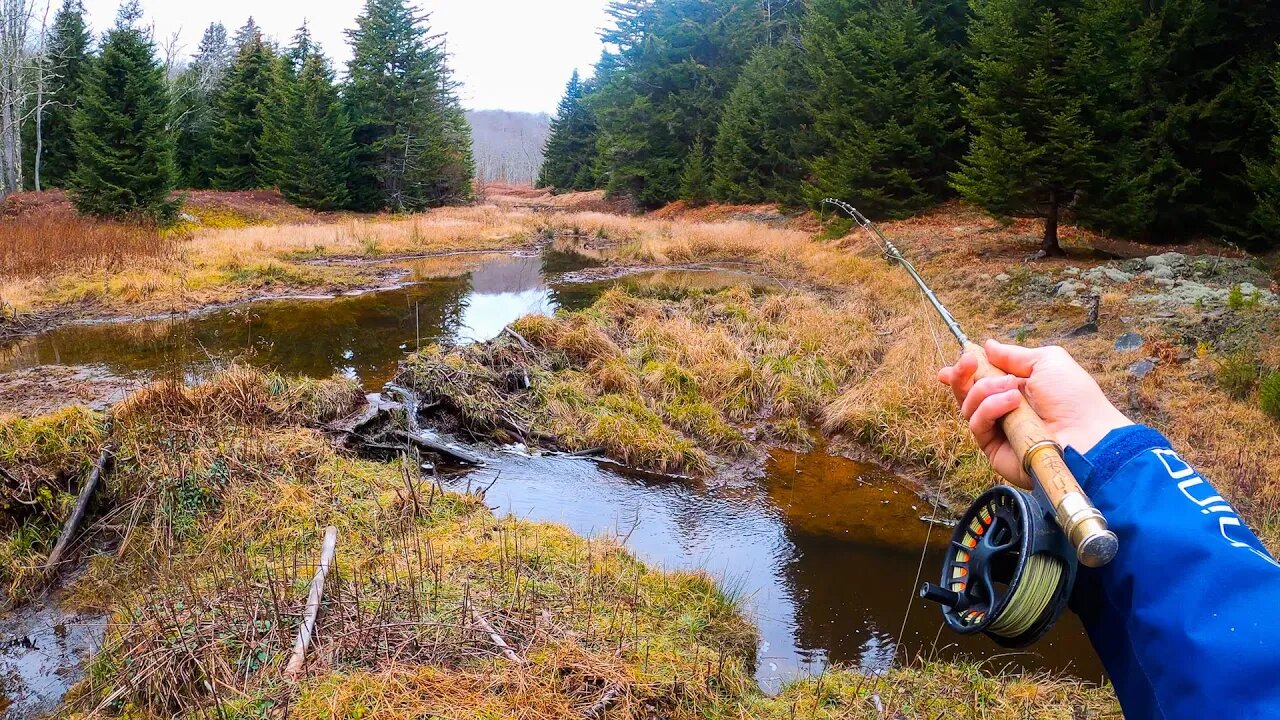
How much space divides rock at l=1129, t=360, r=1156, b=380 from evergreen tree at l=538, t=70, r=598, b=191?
49.4 meters

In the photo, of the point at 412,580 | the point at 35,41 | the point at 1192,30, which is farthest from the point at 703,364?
the point at 35,41

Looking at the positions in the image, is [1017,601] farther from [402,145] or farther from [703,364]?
[402,145]

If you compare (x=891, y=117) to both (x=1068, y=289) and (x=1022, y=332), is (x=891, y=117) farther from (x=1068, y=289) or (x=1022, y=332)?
(x=1022, y=332)

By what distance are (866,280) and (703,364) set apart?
25.9 feet

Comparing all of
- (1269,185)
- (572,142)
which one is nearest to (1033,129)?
(1269,185)

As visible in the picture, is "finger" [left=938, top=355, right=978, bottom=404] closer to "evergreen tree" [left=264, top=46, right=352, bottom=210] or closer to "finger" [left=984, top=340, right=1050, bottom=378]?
"finger" [left=984, top=340, right=1050, bottom=378]

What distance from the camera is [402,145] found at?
39312 millimetres

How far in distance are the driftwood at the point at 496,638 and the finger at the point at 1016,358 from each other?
9.39 ft

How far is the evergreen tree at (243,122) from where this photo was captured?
127 feet

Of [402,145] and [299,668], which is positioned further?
[402,145]

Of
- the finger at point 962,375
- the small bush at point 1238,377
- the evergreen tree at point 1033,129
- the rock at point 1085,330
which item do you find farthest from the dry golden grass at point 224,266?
the small bush at point 1238,377

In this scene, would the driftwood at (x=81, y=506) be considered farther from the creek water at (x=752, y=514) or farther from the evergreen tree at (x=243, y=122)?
the evergreen tree at (x=243, y=122)

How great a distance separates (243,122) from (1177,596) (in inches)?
1787

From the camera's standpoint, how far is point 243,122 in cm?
3900
